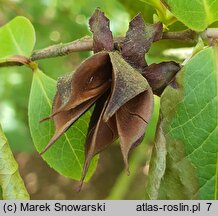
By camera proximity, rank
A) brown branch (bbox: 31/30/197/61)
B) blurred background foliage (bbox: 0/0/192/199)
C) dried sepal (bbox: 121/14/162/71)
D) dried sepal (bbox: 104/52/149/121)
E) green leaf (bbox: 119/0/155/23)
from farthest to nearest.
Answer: blurred background foliage (bbox: 0/0/192/199) < green leaf (bbox: 119/0/155/23) < brown branch (bbox: 31/30/197/61) < dried sepal (bbox: 121/14/162/71) < dried sepal (bbox: 104/52/149/121)

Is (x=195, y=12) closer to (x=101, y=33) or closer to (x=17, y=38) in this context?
(x=101, y=33)

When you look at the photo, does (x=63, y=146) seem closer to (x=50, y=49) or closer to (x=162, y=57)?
(x=50, y=49)

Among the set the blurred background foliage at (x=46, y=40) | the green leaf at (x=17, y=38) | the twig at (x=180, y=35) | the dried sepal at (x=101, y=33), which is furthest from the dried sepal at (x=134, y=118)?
the blurred background foliage at (x=46, y=40)

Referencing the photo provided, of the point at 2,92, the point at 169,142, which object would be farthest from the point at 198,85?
the point at 2,92

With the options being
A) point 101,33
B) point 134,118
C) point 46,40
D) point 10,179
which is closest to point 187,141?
point 134,118

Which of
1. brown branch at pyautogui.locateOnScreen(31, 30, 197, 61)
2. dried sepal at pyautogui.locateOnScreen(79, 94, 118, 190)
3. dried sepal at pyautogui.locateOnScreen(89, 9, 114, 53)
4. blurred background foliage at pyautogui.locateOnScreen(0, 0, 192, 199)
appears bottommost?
blurred background foliage at pyautogui.locateOnScreen(0, 0, 192, 199)

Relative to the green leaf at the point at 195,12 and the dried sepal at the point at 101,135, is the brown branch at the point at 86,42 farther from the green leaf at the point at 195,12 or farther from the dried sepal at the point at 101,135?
the dried sepal at the point at 101,135

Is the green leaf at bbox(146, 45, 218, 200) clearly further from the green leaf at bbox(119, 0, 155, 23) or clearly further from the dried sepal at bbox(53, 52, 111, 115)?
the green leaf at bbox(119, 0, 155, 23)

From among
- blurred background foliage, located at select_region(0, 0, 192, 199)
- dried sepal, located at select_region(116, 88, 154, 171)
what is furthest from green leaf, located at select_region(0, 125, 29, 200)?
blurred background foliage, located at select_region(0, 0, 192, 199)
